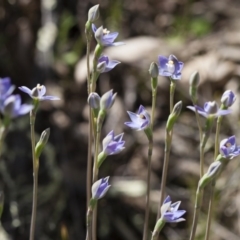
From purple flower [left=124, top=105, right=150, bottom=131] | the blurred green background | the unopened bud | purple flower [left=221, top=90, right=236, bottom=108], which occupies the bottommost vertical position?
the blurred green background

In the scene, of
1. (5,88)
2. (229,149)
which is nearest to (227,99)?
(229,149)

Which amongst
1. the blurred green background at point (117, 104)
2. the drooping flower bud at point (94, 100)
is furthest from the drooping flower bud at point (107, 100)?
the blurred green background at point (117, 104)

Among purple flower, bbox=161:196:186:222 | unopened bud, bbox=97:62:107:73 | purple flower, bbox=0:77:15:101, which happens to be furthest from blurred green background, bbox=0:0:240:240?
purple flower, bbox=0:77:15:101

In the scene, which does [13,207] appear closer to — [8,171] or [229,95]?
[8,171]

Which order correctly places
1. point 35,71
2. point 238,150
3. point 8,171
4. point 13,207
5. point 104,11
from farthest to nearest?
1. point 104,11
2. point 35,71
3. point 8,171
4. point 13,207
5. point 238,150

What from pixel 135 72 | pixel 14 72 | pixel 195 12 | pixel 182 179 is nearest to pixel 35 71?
pixel 14 72

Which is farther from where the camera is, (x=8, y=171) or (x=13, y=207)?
(x=8, y=171)

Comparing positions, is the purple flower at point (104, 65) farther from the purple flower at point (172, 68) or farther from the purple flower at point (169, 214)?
the purple flower at point (169, 214)

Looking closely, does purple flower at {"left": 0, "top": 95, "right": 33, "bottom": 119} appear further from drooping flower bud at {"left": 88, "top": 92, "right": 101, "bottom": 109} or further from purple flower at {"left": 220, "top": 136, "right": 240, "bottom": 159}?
purple flower at {"left": 220, "top": 136, "right": 240, "bottom": 159}

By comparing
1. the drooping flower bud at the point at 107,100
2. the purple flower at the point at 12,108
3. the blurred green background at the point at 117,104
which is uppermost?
the purple flower at the point at 12,108
